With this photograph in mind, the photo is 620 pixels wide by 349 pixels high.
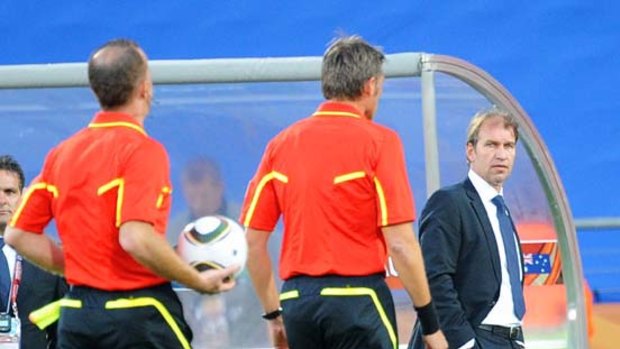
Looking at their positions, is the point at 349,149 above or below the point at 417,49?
below

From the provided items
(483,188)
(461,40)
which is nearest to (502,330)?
(483,188)

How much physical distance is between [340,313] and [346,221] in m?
0.31

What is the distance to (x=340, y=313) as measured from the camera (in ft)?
17.0

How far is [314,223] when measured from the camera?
5.22 meters

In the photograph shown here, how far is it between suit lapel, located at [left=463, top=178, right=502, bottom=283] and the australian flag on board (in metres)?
1.23

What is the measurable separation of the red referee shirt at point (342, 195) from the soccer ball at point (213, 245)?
33cm

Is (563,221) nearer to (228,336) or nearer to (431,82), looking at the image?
(431,82)

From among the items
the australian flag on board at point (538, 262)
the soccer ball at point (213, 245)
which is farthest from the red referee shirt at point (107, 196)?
the australian flag on board at point (538, 262)

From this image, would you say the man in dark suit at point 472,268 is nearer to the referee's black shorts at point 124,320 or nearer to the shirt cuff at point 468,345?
the shirt cuff at point 468,345

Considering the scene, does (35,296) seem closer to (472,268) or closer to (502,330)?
(472,268)

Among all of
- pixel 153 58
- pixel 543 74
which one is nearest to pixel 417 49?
pixel 543 74

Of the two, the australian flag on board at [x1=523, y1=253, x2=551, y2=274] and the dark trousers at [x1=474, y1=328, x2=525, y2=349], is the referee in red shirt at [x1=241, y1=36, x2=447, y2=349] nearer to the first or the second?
the dark trousers at [x1=474, y1=328, x2=525, y2=349]

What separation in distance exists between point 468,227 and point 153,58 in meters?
4.11

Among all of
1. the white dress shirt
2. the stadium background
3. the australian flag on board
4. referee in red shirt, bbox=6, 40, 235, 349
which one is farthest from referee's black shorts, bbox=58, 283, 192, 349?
the stadium background
